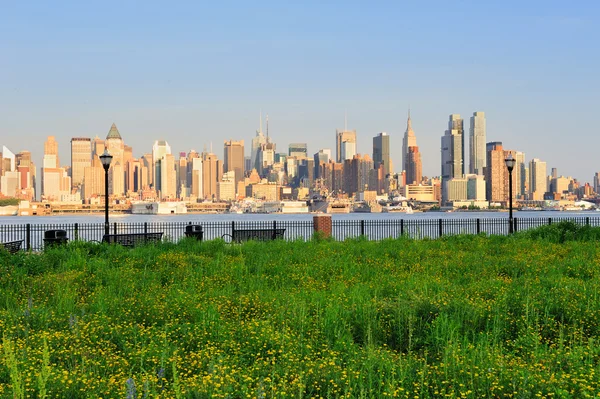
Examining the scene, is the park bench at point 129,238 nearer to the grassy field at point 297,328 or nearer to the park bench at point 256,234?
the park bench at point 256,234

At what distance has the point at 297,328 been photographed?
29.0 ft

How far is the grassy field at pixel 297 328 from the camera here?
6332mm

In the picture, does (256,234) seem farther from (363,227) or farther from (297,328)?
(297,328)

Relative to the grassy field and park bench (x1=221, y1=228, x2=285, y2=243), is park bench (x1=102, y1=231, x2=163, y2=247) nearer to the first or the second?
park bench (x1=221, y1=228, x2=285, y2=243)

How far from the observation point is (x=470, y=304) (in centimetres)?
970

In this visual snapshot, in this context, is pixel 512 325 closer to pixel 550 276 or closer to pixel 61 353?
pixel 550 276

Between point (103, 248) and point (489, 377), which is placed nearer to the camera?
point (489, 377)

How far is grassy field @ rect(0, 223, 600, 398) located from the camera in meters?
6.33

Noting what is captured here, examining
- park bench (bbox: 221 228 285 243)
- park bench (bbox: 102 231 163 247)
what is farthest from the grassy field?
park bench (bbox: 221 228 285 243)

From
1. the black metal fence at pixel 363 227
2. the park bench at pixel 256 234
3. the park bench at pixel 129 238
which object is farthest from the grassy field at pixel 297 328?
the park bench at pixel 256 234

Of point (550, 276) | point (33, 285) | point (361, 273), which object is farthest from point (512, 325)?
point (33, 285)

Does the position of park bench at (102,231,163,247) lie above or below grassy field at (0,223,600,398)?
above

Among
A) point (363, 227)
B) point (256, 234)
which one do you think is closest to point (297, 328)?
point (256, 234)

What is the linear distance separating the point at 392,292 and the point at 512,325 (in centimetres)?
283
